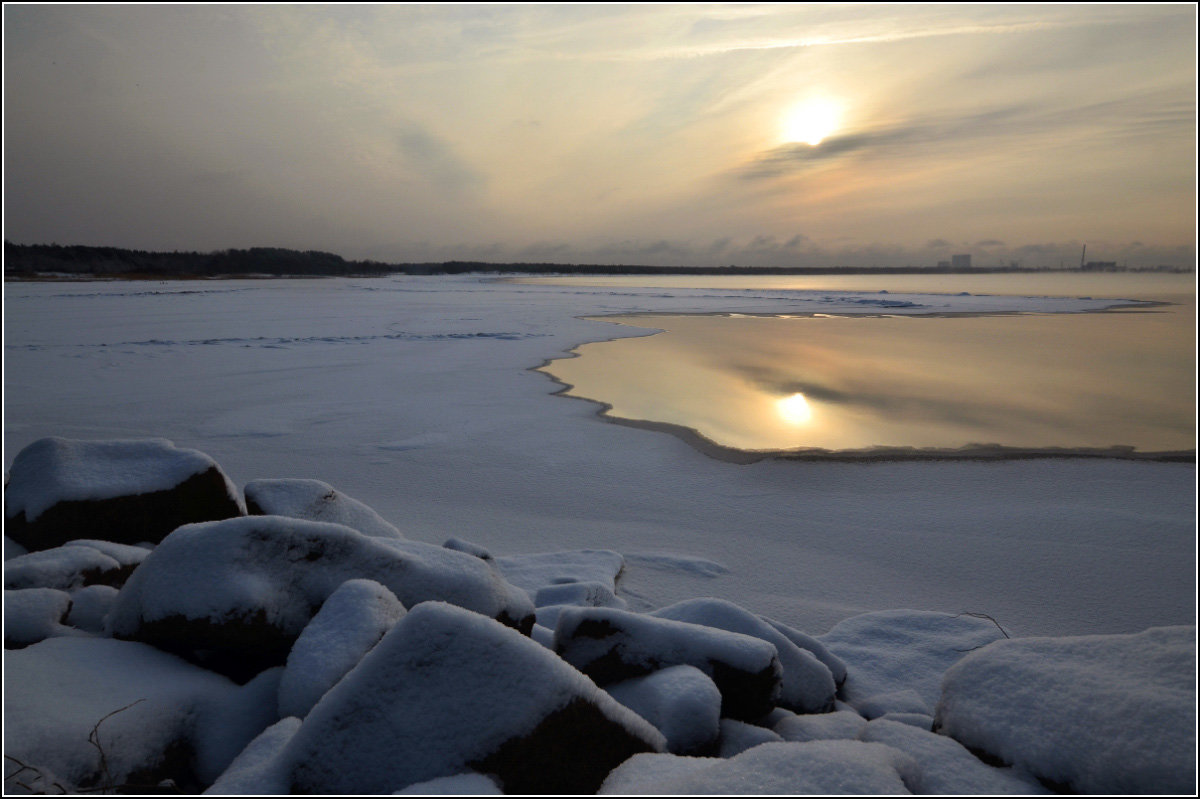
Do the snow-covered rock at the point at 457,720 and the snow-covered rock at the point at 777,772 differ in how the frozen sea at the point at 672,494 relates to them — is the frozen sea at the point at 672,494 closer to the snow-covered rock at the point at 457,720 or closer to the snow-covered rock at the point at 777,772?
the snow-covered rock at the point at 777,772

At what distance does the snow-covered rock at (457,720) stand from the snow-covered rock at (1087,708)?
3.40 feet

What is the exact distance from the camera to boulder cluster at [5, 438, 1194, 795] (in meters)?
1.66

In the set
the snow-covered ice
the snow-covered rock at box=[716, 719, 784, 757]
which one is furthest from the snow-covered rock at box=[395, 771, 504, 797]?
the snow-covered rock at box=[716, 719, 784, 757]

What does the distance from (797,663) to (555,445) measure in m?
3.27

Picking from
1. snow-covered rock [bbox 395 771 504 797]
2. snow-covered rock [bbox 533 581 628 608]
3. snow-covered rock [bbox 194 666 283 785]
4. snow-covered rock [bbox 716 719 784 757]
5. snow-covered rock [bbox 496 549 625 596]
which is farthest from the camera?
snow-covered rock [bbox 496 549 625 596]

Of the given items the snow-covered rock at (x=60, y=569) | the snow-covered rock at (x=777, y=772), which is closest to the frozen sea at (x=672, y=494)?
the snow-covered rock at (x=777, y=772)

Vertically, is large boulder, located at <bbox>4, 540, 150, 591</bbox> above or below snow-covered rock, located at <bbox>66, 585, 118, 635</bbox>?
above

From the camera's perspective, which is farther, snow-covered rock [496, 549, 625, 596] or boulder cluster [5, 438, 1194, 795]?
snow-covered rock [496, 549, 625, 596]

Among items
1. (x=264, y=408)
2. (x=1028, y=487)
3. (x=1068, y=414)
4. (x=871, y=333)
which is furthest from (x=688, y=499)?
(x=871, y=333)

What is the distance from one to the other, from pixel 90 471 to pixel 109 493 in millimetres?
215

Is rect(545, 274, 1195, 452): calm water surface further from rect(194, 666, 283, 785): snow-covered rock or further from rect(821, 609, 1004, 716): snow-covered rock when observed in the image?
rect(194, 666, 283, 785): snow-covered rock

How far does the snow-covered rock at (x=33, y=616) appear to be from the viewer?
2.13 meters

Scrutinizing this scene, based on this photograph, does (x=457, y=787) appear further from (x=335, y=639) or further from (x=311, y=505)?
(x=311, y=505)

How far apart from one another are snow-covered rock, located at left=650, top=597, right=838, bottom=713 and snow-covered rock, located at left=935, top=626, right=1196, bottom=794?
374 millimetres
